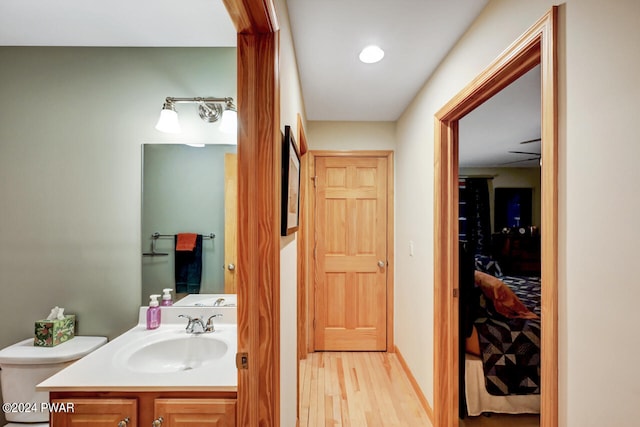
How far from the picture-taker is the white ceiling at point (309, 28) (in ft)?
4.97

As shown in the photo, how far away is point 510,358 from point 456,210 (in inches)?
44.8

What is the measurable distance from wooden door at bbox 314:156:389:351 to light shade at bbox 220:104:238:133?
1538 millimetres

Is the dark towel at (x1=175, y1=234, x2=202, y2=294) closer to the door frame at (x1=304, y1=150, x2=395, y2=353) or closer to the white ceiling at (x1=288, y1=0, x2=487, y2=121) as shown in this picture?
the white ceiling at (x1=288, y1=0, x2=487, y2=121)

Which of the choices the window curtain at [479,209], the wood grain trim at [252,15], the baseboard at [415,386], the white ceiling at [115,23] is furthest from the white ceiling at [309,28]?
the window curtain at [479,209]

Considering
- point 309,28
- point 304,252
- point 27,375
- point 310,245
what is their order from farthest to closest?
point 310,245 → point 304,252 → point 309,28 → point 27,375

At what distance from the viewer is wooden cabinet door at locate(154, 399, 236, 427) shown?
3.80 feet

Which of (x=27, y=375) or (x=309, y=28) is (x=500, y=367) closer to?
(x=309, y=28)

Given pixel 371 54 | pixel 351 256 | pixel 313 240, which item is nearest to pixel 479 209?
pixel 351 256

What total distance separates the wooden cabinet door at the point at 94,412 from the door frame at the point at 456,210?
152cm

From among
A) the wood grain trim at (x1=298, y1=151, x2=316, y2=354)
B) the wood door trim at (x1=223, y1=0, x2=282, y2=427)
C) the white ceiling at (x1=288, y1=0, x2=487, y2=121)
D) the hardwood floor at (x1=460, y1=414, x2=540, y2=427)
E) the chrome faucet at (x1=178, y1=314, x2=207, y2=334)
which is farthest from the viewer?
→ the wood grain trim at (x1=298, y1=151, x2=316, y2=354)

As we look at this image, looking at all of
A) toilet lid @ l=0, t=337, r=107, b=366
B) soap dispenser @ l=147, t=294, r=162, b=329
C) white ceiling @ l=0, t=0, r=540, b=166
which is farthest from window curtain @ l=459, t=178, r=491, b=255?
toilet lid @ l=0, t=337, r=107, b=366

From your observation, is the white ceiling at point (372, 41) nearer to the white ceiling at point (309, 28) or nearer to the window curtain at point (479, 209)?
the white ceiling at point (309, 28)

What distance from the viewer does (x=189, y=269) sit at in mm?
1834

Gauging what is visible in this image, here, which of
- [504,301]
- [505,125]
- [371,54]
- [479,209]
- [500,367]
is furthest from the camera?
[479,209]
